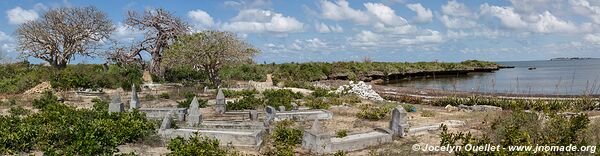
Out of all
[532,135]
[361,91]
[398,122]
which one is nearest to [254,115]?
[398,122]

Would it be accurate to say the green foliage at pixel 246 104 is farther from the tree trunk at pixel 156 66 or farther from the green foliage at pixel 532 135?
the tree trunk at pixel 156 66

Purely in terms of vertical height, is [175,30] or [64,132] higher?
[175,30]

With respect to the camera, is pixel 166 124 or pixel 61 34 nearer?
pixel 166 124

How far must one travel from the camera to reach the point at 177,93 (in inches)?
998

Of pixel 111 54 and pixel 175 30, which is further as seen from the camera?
pixel 111 54

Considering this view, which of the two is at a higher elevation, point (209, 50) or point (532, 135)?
point (209, 50)

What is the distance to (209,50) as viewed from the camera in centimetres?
2495

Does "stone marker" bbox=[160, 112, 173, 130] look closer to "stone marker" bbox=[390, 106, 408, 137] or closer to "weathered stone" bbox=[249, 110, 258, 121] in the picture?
"weathered stone" bbox=[249, 110, 258, 121]

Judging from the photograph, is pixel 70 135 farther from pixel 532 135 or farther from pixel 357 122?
pixel 532 135

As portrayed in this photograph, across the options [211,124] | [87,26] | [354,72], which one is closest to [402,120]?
[211,124]

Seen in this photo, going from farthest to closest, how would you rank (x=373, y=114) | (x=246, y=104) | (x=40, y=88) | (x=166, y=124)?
(x=40, y=88) < (x=246, y=104) < (x=373, y=114) < (x=166, y=124)

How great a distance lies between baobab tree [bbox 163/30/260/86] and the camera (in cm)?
2495

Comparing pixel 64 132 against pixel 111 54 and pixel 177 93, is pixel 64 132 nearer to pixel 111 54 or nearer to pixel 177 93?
pixel 177 93

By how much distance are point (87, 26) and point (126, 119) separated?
98.0 feet
